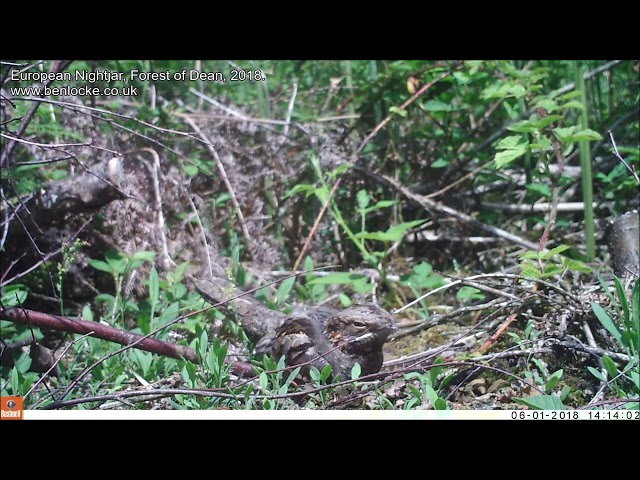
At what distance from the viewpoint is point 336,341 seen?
1507 mm

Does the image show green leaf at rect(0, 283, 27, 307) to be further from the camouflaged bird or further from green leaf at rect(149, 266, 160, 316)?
the camouflaged bird

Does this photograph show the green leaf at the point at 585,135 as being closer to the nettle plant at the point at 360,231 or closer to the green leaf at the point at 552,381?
the nettle plant at the point at 360,231

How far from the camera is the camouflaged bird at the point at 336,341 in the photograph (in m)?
1.49

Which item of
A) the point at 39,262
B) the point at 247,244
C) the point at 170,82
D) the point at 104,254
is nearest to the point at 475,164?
the point at 247,244

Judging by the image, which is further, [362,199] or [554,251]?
[362,199]

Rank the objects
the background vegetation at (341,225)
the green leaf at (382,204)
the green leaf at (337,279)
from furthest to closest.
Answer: the green leaf at (382,204)
the green leaf at (337,279)
the background vegetation at (341,225)

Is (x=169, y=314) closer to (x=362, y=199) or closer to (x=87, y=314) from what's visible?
(x=87, y=314)

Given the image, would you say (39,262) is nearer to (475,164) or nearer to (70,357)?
(70,357)

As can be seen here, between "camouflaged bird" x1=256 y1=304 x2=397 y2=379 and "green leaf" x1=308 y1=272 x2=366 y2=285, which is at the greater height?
"green leaf" x1=308 y1=272 x2=366 y2=285

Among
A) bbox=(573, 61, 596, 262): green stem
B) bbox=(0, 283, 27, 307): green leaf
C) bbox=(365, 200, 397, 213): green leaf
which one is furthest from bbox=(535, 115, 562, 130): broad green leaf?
bbox=(0, 283, 27, 307): green leaf

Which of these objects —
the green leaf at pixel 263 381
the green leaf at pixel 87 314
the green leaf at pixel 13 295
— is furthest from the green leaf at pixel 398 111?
the green leaf at pixel 13 295

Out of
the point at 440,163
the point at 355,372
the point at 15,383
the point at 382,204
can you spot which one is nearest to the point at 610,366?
the point at 355,372

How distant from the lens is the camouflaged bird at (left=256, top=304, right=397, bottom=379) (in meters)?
1.49

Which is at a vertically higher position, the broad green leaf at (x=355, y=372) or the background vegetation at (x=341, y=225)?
the background vegetation at (x=341, y=225)
